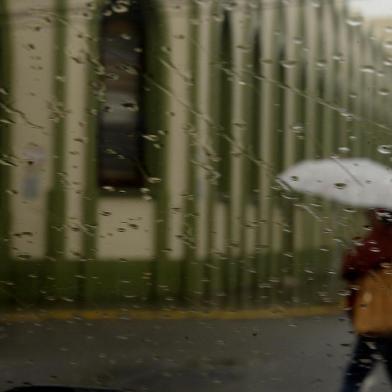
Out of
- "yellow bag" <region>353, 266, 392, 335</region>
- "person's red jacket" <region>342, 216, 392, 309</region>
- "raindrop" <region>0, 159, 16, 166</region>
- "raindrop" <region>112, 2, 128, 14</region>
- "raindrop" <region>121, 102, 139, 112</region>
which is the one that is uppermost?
"raindrop" <region>112, 2, 128, 14</region>

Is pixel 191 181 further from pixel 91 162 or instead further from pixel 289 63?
pixel 289 63

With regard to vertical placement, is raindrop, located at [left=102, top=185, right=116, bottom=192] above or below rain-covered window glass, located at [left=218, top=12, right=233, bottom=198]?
below

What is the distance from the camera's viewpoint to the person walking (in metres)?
2.05

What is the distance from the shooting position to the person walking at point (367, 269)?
2.05 metres

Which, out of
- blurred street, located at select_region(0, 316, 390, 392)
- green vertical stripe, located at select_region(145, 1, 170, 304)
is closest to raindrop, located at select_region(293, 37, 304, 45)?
green vertical stripe, located at select_region(145, 1, 170, 304)

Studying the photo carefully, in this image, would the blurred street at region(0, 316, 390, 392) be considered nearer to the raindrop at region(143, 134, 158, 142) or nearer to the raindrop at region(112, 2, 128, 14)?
the raindrop at region(143, 134, 158, 142)

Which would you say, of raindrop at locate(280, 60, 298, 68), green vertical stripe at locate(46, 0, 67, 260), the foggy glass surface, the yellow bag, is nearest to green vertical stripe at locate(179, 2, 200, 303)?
the foggy glass surface

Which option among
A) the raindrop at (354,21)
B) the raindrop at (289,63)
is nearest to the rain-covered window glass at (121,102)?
Result: the raindrop at (289,63)

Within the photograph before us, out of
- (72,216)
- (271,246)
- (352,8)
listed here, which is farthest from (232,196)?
(352,8)

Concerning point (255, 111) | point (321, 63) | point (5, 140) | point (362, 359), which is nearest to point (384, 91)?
point (321, 63)

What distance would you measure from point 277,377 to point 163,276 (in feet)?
1.41

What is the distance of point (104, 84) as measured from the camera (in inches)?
86.5

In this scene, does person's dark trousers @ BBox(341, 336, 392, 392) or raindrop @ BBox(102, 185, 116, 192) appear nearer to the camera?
person's dark trousers @ BBox(341, 336, 392, 392)

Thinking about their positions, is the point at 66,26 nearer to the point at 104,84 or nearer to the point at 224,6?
the point at 104,84
